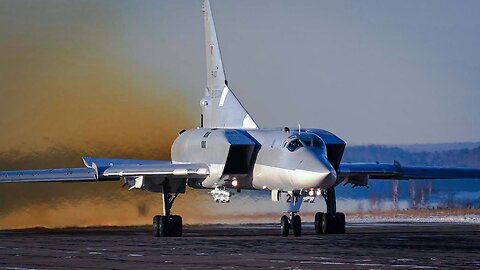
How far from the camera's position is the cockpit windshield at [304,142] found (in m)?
38.6

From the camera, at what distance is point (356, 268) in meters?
22.9

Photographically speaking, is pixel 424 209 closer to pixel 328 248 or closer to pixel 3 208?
pixel 3 208

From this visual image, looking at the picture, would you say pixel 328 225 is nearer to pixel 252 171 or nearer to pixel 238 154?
pixel 252 171

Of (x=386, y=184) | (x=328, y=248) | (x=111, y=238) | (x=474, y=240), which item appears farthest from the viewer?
(x=386, y=184)

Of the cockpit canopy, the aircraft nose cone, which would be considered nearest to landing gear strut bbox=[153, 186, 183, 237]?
the cockpit canopy

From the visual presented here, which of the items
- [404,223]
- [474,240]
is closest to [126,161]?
[404,223]

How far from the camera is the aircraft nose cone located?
37000 millimetres

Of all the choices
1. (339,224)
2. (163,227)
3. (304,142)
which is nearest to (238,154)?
(304,142)

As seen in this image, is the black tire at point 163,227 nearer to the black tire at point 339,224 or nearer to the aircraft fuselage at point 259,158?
the aircraft fuselage at point 259,158

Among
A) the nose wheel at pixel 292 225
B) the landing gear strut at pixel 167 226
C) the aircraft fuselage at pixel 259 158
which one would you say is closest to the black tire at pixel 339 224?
the aircraft fuselage at pixel 259 158

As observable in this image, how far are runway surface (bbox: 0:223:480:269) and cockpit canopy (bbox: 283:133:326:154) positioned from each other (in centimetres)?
314

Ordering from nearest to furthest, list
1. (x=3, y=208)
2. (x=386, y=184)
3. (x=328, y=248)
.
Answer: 1. (x=328, y=248)
2. (x=3, y=208)
3. (x=386, y=184)

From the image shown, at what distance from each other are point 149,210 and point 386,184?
1060cm

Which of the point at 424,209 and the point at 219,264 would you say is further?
the point at 424,209
